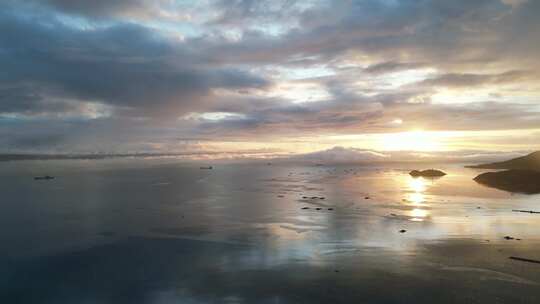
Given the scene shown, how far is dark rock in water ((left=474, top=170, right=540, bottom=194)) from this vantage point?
9528 cm

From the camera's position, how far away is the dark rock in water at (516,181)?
95281 millimetres

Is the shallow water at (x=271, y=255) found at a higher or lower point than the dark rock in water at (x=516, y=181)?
lower

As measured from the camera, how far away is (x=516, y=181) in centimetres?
10431

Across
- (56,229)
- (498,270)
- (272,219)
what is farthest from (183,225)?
(498,270)

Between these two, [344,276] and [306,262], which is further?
[306,262]

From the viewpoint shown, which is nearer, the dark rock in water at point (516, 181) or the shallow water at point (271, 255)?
the shallow water at point (271, 255)

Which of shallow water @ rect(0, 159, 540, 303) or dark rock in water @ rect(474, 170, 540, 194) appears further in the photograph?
dark rock in water @ rect(474, 170, 540, 194)

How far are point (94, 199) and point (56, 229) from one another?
32525 millimetres

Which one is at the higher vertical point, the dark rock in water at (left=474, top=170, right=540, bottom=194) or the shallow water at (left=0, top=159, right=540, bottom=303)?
the dark rock in water at (left=474, top=170, right=540, bottom=194)

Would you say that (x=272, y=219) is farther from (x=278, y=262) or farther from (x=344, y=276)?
(x=344, y=276)

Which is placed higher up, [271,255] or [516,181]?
[516,181]

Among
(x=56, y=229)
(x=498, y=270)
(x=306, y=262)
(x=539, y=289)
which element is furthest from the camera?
(x=56, y=229)

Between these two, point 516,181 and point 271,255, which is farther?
point 516,181

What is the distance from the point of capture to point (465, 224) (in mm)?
47000
